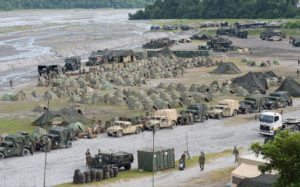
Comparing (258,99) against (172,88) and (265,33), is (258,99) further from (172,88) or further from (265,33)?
(265,33)

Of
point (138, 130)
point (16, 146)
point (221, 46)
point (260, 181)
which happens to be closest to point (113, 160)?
point (16, 146)

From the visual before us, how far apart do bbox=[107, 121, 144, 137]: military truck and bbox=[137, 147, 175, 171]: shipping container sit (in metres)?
10.2

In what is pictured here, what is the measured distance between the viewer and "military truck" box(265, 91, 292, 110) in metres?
62.4

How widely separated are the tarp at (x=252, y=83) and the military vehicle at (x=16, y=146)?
31875mm

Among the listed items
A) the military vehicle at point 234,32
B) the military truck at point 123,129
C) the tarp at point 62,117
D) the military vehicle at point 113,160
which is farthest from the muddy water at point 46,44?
the military vehicle at point 113,160

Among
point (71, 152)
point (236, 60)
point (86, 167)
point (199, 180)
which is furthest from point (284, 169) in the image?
point (236, 60)

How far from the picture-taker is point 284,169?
2481 cm

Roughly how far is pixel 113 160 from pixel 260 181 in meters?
10.6

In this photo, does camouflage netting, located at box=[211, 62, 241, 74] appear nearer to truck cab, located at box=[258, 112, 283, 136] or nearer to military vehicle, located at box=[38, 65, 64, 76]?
military vehicle, located at box=[38, 65, 64, 76]

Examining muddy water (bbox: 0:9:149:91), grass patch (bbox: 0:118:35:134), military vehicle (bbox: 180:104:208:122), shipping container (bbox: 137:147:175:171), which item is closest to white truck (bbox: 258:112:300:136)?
military vehicle (bbox: 180:104:208:122)

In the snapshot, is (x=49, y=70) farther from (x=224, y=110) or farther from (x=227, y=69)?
(x=224, y=110)

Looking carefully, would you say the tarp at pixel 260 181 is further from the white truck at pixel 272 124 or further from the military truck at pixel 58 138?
the white truck at pixel 272 124

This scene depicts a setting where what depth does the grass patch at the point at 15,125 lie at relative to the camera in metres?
54.0

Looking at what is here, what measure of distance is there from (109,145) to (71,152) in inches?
119
